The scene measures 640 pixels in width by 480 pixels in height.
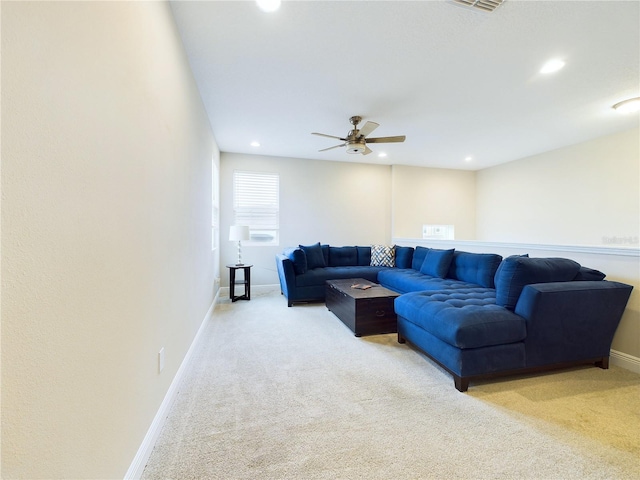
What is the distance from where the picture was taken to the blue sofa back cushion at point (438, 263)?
4.08 m

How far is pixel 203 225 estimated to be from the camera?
3.24 metres

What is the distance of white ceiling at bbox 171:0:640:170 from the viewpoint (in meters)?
1.96

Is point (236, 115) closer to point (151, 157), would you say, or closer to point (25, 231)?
point (151, 157)

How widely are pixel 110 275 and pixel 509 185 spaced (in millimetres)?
7080

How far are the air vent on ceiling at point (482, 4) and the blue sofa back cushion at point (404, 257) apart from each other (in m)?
3.86

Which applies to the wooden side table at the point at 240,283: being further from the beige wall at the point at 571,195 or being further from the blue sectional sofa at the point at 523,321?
the beige wall at the point at 571,195

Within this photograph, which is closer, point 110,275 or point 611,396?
point 110,275

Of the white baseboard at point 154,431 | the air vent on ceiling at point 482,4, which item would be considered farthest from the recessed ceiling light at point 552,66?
the white baseboard at point 154,431

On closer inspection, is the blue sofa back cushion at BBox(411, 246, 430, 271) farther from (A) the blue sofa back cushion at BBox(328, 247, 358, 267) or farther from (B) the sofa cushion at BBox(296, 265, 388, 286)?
(A) the blue sofa back cushion at BBox(328, 247, 358, 267)

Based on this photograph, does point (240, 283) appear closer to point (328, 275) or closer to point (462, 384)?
point (328, 275)

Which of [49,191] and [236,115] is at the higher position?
[236,115]

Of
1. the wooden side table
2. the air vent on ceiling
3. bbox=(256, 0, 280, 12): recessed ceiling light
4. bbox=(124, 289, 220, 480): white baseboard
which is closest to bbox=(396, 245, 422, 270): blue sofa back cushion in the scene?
the wooden side table

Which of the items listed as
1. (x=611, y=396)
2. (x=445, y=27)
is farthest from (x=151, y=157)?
(x=611, y=396)

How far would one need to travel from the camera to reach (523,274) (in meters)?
2.19
